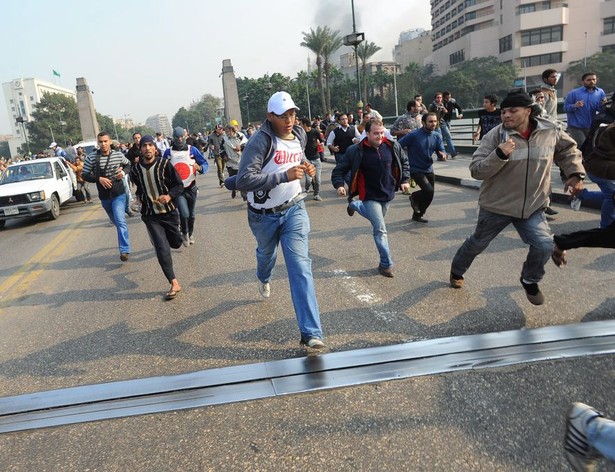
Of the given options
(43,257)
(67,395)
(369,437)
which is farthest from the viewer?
(43,257)

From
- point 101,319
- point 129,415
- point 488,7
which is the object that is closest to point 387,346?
point 129,415

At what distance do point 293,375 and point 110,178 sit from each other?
4948 millimetres

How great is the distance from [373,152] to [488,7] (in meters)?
89.7

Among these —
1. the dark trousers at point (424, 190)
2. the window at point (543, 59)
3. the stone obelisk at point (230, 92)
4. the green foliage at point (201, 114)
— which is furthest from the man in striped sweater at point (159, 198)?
the green foliage at point (201, 114)

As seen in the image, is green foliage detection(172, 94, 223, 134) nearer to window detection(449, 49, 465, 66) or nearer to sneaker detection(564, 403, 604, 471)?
window detection(449, 49, 465, 66)

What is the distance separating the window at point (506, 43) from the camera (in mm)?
74500

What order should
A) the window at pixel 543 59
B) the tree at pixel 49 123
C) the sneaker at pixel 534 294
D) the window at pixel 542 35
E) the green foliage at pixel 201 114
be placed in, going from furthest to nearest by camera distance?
1. the green foliage at pixel 201 114
2. the tree at pixel 49 123
3. the window at pixel 543 59
4. the window at pixel 542 35
5. the sneaker at pixel 534 294

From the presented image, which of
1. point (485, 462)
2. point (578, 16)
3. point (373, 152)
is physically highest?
point (578, 16)

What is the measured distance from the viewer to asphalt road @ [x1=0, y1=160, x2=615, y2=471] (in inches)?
103

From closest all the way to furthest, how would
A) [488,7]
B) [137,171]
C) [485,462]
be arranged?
[485,462]
[137,171]
[488,7]

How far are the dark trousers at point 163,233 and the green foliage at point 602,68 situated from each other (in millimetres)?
66747

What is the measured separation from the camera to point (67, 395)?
3373 millimetres

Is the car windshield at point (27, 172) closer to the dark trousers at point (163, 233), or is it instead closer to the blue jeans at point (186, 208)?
the blue jeans at point (186, 208)

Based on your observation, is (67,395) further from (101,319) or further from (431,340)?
(431,340)
